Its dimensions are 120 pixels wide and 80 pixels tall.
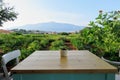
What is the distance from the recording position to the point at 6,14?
27.0 ft

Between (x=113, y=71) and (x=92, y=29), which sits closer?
(x=113, y=71)

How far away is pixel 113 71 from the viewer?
5.94 feet

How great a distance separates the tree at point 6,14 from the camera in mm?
8148

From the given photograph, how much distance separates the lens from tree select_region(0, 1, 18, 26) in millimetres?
8148

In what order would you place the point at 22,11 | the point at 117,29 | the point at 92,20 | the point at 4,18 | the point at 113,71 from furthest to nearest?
the point at 22,11, the point at 4,18, the point at 92,20, the point at 117,29, the point at 113,71

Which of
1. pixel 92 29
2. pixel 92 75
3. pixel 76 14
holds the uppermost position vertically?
pixel 76 14

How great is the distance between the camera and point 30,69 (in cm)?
182

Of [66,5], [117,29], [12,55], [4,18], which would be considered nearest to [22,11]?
[4,18]

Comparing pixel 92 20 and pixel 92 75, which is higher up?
pixel 92 20

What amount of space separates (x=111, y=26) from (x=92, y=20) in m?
0.49

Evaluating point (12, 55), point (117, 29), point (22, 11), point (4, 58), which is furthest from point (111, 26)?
point (22, 11)

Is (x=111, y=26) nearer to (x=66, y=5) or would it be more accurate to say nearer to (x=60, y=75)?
(x=60, y=75)

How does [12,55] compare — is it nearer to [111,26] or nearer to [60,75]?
[60,75]

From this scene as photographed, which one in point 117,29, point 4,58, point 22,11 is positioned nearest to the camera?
point 4,58
